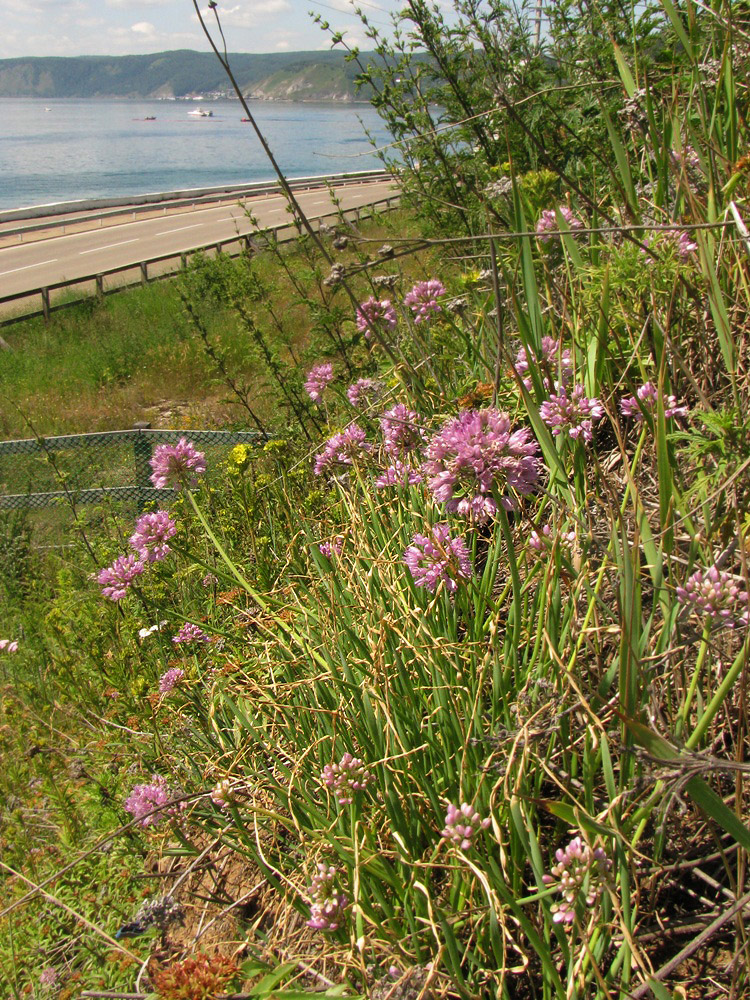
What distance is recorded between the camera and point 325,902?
5.48ft

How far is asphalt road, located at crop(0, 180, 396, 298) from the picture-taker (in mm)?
25594

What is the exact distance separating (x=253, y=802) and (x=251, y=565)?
5.01ft

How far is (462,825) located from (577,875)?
235 millimetres

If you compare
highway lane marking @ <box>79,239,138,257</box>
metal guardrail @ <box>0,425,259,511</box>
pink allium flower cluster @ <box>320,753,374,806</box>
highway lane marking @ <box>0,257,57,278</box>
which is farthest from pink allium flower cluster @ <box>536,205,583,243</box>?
highway lane marking @ <box>79,239,138,257</box>

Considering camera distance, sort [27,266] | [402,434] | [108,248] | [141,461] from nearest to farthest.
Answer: [402,434], [141,461], [27,266], [108,248]

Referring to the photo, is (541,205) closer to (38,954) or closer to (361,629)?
(361,629)

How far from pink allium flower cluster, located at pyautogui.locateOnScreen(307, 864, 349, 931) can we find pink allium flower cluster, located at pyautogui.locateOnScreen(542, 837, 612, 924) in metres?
0.47

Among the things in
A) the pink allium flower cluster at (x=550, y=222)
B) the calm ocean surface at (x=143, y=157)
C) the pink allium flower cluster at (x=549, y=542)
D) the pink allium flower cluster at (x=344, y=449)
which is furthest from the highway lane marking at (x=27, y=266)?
the pink allium flower cluster at (x=549, y=542)

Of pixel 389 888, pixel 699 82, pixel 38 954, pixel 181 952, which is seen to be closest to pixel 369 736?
pixel 389 888

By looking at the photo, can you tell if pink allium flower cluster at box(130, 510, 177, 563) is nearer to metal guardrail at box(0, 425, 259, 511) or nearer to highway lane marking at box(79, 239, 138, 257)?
metal guardrail at box(0, 425, 259, 511)

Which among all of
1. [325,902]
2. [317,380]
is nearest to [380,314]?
[317,380]

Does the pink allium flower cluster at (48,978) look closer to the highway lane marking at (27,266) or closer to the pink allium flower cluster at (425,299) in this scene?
the pink allium flower cluster at (425,299)

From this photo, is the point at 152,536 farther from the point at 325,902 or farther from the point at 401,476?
the point at 325,902

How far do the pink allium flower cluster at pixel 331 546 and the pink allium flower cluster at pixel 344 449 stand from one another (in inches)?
10.7
